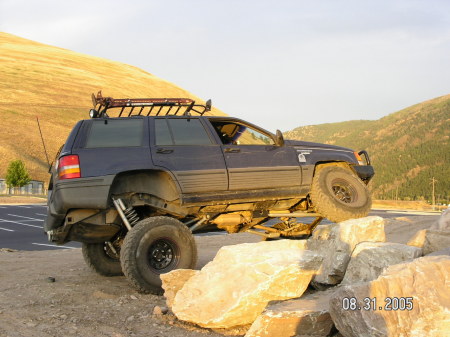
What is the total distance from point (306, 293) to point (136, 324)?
75.6 inches

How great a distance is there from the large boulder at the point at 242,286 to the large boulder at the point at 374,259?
0.50 metres

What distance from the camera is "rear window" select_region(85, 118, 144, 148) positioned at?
700 cm

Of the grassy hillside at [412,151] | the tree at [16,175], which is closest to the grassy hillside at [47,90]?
the tree at [16,175]

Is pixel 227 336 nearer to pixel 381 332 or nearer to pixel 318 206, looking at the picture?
pixel 381 332

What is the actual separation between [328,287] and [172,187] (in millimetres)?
2390

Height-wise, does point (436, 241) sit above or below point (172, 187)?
below

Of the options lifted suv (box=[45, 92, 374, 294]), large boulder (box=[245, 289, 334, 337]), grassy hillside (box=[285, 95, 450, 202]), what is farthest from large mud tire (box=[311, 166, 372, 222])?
grassy hillside (box=[285, 95, 450, 202])

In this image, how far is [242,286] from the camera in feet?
17.5

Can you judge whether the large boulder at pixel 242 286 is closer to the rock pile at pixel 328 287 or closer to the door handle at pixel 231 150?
the rock pile at pixel 328 287

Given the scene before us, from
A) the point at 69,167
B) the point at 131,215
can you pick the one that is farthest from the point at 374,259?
the point at 69,167

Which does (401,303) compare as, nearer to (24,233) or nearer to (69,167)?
(69,167)

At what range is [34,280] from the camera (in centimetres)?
771

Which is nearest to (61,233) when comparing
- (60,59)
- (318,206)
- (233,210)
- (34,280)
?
(34,280)

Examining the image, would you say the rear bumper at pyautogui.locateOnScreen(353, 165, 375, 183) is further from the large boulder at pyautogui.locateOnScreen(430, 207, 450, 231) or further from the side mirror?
the large boulder at pyautogui.locateOnScreen(430, 207, 450, 231)
